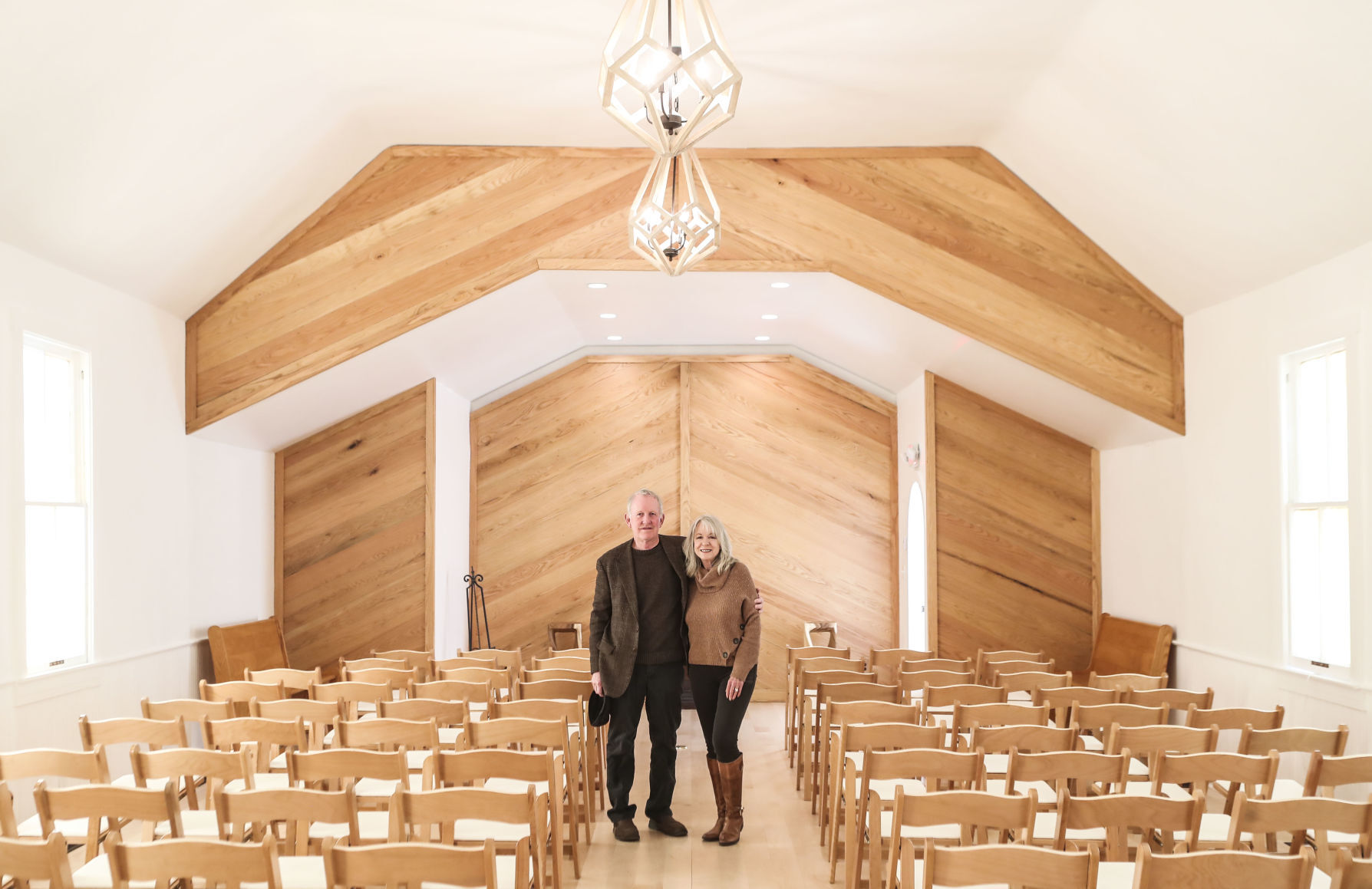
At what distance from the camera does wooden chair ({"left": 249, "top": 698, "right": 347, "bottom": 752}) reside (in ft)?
15.2

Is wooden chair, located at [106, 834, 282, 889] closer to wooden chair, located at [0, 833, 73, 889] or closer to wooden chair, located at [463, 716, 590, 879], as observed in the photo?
wooden chair, located at [0, 833, 73, 889]

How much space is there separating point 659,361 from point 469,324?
301 centimetres

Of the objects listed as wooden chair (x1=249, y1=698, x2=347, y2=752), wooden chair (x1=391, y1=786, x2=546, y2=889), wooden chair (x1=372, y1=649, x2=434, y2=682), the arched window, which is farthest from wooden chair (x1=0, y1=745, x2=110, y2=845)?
the arched window

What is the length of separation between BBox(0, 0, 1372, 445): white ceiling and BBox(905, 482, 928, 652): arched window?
2.46 metres

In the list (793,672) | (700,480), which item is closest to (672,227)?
(793,672)

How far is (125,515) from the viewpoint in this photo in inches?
245

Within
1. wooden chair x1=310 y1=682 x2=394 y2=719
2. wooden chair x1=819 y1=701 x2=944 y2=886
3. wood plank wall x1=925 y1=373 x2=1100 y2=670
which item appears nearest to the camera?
wooden chair x1=819 y1=701 x2=944 y2=886

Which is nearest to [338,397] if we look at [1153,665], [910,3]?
[910,3]

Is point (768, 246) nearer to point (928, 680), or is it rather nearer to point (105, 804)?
point (928, 680)

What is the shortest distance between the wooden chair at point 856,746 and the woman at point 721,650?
0.53 metres

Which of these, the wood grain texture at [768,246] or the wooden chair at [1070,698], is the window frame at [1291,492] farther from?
the wooden chair at [1070,698]

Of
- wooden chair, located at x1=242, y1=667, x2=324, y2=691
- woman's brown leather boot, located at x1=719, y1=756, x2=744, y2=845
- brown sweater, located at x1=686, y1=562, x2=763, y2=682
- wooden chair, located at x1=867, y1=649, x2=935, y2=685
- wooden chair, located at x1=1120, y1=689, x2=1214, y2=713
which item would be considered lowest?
woman's brown leather boot, located at x1=719, y1=756, x2=744, y2=845

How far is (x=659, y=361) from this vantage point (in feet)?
33.9

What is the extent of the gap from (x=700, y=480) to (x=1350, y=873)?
25.5 ft
